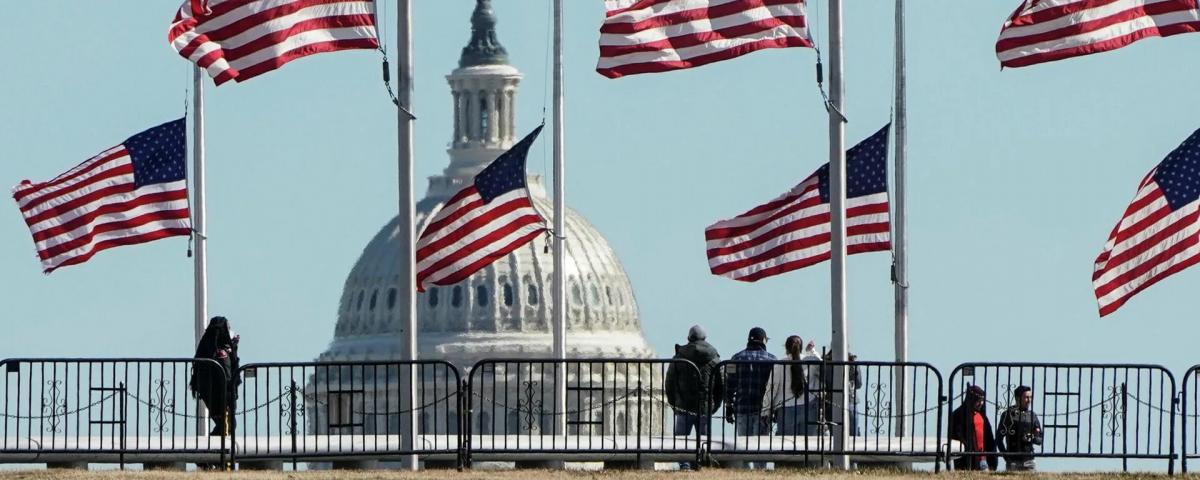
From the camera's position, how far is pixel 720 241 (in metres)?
38.4

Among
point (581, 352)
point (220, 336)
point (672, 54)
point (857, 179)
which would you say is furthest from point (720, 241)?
point (581, 352)

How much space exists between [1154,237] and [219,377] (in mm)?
9178

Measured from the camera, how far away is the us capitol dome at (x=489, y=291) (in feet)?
611

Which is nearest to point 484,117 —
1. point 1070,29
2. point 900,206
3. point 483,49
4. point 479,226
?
point 483,49

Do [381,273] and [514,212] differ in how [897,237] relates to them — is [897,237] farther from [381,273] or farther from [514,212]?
[381,273]

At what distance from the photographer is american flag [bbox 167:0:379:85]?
33250 mm

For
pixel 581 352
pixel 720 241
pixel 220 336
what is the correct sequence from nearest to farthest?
pixel 220 336
pixel 720 241
pixel 581 352

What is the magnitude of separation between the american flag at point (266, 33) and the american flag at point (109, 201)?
28.5 feet

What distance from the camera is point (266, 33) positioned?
33250mm

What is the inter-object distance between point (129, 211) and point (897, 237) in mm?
8895

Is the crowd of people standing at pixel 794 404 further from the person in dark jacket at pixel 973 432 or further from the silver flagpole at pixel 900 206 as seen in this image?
the silver flagpole at pixel 900 206

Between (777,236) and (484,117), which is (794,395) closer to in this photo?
(777,236)

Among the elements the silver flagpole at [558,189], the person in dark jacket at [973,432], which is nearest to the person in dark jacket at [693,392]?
the person in dark jacket at [973,432]

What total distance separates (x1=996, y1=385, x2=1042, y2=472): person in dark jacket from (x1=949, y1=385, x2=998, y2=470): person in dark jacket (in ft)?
0.37
